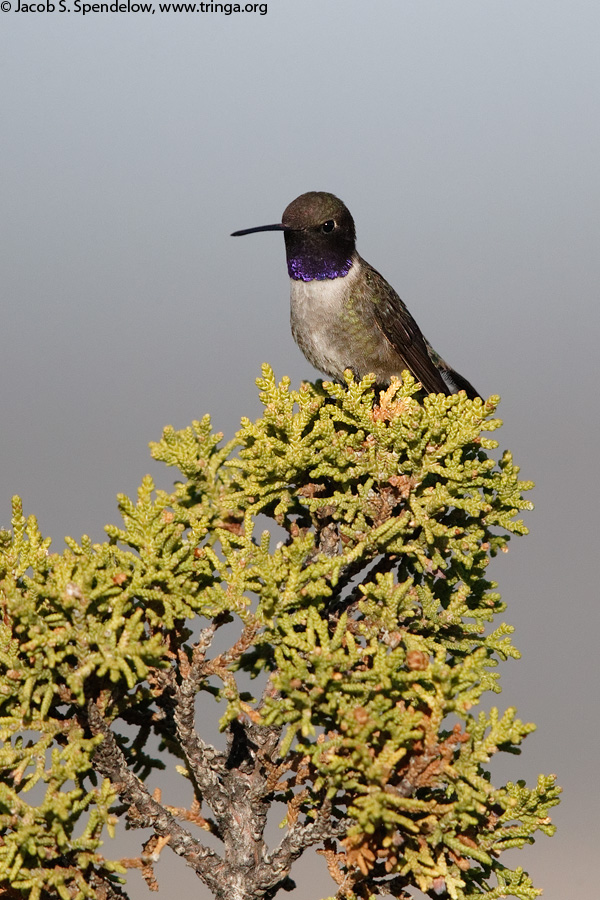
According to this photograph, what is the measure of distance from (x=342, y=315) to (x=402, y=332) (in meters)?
0.46

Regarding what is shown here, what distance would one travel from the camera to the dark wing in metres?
6.42

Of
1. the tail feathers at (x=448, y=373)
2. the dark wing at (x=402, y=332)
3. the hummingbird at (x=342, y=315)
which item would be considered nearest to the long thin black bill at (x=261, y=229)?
the hummingbird at (x=342, y=315)

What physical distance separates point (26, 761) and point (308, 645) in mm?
1148

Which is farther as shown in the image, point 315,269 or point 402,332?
point 402,332

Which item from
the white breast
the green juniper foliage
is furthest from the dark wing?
the green juniper foliage

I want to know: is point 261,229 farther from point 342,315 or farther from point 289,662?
point 289,662

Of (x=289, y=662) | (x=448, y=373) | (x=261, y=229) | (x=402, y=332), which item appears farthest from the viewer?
(x=448, y=373)

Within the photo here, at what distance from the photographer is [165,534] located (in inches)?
147

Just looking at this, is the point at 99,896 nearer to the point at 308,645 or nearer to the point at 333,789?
the point at 333,789

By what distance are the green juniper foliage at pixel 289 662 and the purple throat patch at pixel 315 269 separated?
2.10 metres

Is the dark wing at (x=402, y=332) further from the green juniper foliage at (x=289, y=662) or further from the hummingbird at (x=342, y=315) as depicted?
the green juniper foliage at (x=289, y=662)

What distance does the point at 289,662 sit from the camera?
360 centimetres

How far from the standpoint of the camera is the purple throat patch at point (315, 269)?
6.32m

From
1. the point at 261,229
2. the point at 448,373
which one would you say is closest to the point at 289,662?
the point at 261,229
